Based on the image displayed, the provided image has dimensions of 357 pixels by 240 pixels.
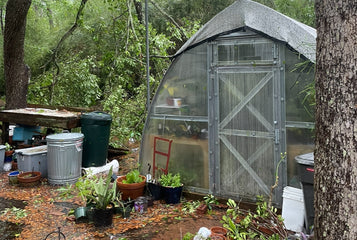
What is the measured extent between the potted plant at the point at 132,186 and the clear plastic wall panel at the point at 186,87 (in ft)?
3.83

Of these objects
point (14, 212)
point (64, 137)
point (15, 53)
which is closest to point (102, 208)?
point (14, 212)

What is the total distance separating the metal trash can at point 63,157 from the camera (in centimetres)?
606

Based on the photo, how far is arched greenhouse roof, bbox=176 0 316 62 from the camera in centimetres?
442

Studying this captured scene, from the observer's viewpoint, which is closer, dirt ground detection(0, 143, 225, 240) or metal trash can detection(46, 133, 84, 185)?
dirt ground detection(0, 143, 225, 240)

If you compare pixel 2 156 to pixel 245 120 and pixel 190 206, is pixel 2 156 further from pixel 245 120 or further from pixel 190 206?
pixel 245 120

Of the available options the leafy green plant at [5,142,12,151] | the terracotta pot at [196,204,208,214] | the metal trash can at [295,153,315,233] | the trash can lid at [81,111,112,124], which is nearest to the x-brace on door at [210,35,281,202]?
the terracotta pot at [196,204,208,214]

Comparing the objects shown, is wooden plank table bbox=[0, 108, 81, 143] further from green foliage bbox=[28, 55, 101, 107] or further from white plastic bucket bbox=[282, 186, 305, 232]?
white plastic bucket bbox=[282, 186, 305, 232]

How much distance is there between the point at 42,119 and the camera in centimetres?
718

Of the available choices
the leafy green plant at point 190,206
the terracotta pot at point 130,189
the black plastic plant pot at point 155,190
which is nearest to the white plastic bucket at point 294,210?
the leafy green plant at point 190,206

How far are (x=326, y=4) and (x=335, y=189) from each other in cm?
120

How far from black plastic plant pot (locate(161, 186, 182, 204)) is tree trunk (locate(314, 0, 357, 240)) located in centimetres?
313

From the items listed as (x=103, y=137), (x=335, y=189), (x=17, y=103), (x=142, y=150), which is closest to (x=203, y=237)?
(x=335, y=189)

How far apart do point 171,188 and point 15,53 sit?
5.77 m

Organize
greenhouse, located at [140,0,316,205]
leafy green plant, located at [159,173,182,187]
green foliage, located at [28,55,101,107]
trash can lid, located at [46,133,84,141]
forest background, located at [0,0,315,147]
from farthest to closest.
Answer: green foliage, located at [28,55,101,107] < forest background, located at [0,0,315,147] < trash can lid, located at [46,133,84,141] < leafy green plant, located at [159,173,182,187] < greenhouse, located at [140,0,316,205]
